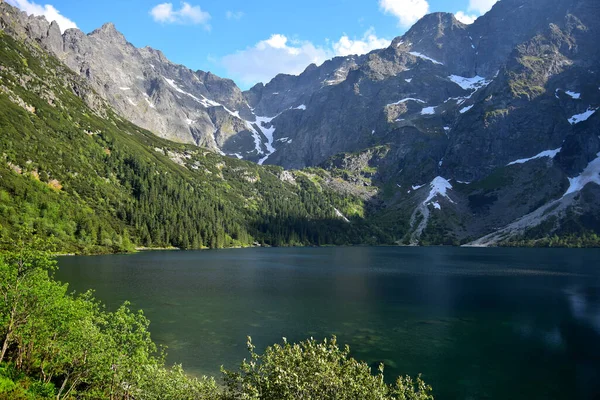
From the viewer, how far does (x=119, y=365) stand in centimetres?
2086

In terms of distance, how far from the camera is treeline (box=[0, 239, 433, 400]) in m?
15.0

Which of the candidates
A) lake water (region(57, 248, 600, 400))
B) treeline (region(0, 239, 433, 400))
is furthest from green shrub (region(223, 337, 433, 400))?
lake water (region(57, 248, 600, 400))

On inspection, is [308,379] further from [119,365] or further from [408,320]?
[408,320]

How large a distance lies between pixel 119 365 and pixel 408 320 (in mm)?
43801

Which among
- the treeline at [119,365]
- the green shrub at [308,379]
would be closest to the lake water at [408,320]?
the treeline at [119,365]

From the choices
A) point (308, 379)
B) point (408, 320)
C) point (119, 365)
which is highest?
point (308, 379)

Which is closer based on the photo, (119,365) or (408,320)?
(119,365)

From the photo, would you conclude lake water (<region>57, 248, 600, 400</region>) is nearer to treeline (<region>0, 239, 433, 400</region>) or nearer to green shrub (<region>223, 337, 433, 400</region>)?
treeline (<region>0, 239, 433, 400</region>)

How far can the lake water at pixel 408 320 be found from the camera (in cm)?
3644

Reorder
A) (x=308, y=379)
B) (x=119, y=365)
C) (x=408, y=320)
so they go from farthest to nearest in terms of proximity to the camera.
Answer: (x=408, y=320)
(x=119, y=365)
(x=308, y=379)

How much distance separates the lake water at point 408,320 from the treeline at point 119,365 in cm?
1474

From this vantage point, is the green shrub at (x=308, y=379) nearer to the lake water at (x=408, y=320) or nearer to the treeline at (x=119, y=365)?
the treeline at (x=119, y=365)

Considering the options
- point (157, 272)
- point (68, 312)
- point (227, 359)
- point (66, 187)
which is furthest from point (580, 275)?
point (66, 187)

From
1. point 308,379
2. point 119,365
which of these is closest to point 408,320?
point 119,365
